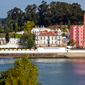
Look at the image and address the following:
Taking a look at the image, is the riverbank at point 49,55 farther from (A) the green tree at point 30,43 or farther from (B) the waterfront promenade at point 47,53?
(A) the green tree at point 30,43

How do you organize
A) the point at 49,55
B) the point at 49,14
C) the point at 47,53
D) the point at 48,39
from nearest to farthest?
the point at 49,55
the point at 47,53
the point at 48,39
the point at 49,14

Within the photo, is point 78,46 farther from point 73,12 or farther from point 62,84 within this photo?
point 62,84

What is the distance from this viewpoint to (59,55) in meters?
51.9

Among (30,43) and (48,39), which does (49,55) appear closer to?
(30,43)

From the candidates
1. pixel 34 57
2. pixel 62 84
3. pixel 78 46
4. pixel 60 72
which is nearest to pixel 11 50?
pixel 34 57

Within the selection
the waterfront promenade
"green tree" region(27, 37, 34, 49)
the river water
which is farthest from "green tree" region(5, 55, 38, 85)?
"green tree" region(27, 37, 34, 49)

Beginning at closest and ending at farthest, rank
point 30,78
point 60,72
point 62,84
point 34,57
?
point 30,78, point 62,84, point 60,72, point 34,57

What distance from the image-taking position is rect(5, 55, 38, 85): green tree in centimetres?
1756

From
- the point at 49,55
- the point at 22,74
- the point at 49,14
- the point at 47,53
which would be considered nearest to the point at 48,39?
the point at 47,53

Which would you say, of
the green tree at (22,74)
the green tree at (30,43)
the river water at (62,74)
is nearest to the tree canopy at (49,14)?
the green tree at (30,43)

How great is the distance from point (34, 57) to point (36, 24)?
3091 centimetres

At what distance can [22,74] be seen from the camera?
707 inches

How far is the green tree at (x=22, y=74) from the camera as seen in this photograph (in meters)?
17.6

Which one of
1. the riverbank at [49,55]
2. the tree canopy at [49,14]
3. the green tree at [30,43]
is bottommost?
the riverbank at [49,55]
